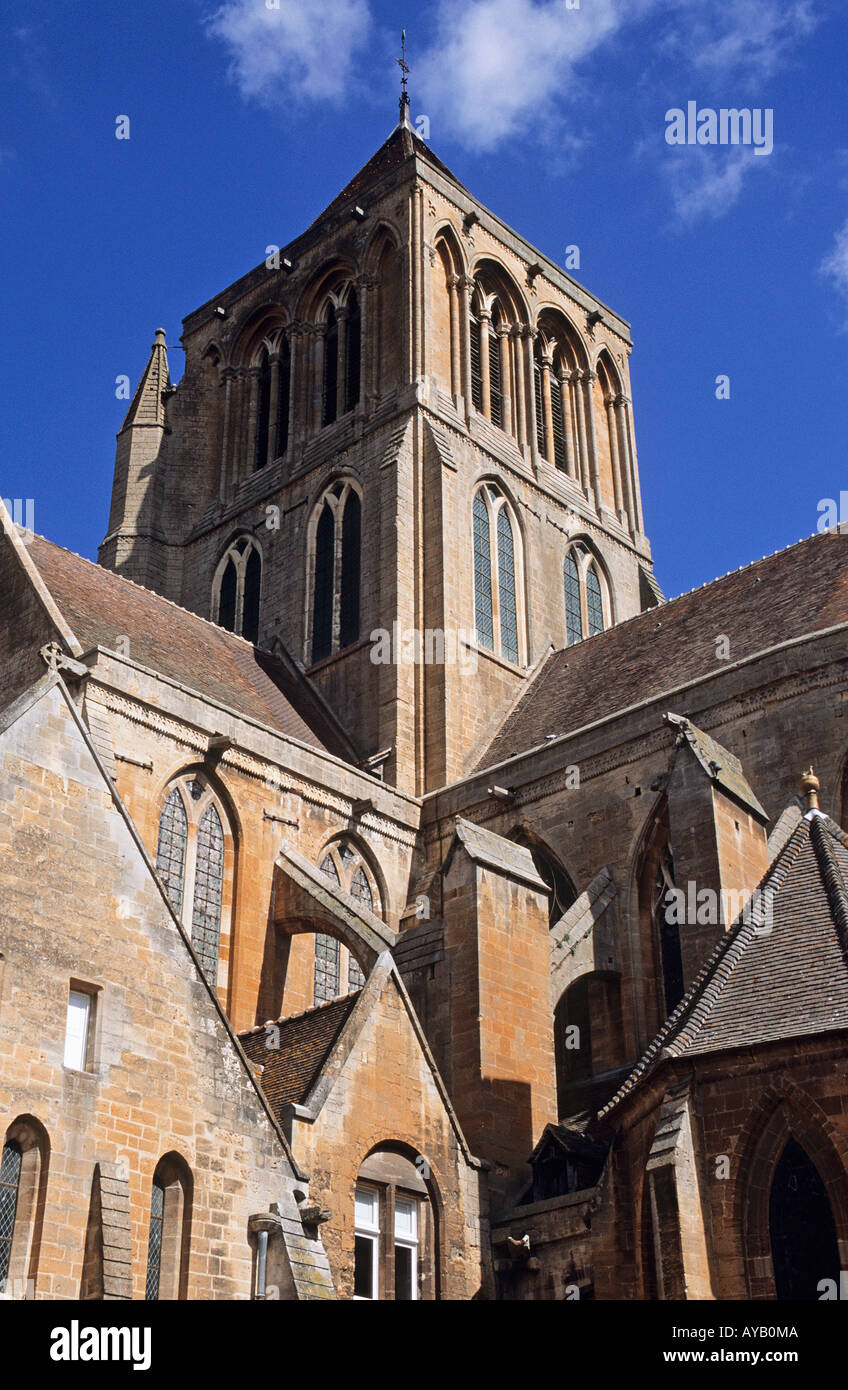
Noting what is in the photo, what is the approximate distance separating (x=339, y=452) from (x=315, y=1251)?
855 inches

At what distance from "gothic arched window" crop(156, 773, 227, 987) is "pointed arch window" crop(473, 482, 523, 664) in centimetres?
928

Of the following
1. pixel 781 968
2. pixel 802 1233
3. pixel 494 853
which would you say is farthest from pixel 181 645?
pixel 802 1233

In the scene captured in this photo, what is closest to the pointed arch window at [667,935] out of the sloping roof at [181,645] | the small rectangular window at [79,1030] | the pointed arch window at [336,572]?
the sloping roof at [181,645]

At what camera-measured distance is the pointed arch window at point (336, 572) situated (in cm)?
3234

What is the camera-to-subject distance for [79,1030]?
14.3 meters

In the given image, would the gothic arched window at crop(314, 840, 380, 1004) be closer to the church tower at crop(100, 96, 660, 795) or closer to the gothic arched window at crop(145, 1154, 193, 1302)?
the church tower at crop(100, 96, 660, 795)

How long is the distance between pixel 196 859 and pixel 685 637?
10.0 m

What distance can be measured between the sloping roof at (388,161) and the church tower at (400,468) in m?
0.10

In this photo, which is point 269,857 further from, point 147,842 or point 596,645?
point 596,645

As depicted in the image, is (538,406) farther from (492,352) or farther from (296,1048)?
(296,1048)

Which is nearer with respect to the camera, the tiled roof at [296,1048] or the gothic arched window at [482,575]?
the tiled roof at [296,1048]

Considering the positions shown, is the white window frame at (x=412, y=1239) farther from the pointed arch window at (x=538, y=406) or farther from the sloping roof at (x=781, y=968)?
the pointed arch window at (x=538, y=406)

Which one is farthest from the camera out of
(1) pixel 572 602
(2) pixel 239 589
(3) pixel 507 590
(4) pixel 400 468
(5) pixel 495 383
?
(5) pixel 495 383

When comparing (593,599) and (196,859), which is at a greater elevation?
(593,599)
